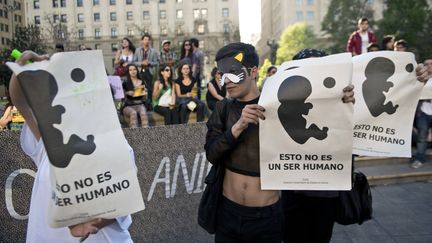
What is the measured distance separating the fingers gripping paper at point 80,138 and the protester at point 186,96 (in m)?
5.86

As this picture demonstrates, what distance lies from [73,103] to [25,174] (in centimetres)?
253

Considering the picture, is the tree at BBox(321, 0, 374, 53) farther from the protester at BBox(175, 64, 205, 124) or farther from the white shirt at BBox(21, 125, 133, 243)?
the white shirt at BBox(21, 125, 133, 243)

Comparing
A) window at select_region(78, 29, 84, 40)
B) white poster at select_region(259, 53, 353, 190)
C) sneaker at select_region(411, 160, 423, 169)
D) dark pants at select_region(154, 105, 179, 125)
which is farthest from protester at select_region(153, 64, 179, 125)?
window at select_region(78, 29, 84, 40)

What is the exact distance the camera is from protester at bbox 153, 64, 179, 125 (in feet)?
25.8

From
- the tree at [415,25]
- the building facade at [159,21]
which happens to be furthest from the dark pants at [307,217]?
the building facade at [159,21]

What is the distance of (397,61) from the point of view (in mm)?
3041

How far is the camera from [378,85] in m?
3.04

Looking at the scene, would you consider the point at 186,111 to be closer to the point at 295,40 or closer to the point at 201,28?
the point at 295,40

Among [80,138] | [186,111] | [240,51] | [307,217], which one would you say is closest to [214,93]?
[186,111]

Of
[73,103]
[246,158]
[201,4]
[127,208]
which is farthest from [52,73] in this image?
[201,4]

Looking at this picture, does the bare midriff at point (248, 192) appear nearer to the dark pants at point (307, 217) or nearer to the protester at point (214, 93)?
the dark pants at point (307, 217)

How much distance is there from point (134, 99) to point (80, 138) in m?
5.85

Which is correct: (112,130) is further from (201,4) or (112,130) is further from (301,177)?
(201,4)

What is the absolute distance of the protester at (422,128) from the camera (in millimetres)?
7547
